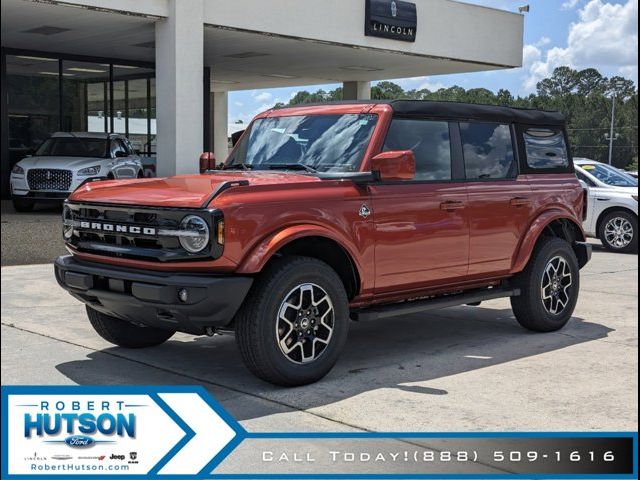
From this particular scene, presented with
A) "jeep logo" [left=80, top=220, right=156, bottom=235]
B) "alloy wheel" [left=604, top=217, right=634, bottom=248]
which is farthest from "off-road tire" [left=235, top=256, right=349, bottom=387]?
"alloy wheel" [left=604, top=217, right=634, bottom=248]

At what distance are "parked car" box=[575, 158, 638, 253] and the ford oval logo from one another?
1203cm

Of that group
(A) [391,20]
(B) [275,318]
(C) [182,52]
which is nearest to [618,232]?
(A) [391,20]

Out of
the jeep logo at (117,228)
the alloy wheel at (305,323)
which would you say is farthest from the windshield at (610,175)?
the jeep logo at (117,228)

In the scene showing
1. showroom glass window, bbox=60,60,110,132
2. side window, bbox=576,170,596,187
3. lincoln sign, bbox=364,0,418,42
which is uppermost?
lincoln sign, bbox=364,0,418,42

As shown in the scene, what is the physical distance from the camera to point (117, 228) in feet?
18.6

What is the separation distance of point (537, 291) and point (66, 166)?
1090cm

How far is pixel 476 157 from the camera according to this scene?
7105 millimetres

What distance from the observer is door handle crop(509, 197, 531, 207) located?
7.21 meters

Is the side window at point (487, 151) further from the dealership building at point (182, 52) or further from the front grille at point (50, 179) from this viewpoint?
the front grille at point (50, 179)

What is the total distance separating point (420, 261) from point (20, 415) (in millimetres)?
3049

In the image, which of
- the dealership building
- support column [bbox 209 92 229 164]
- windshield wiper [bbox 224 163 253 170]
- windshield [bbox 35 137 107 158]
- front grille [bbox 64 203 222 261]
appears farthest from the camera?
support column [bbox 209 92 229 164]

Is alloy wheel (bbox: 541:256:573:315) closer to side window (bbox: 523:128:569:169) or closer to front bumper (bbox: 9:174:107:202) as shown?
side window (bbox: 523:128:569:169)

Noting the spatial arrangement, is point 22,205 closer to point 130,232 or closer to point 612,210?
point 612,210

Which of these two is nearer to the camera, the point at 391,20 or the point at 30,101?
the point at 391,20
